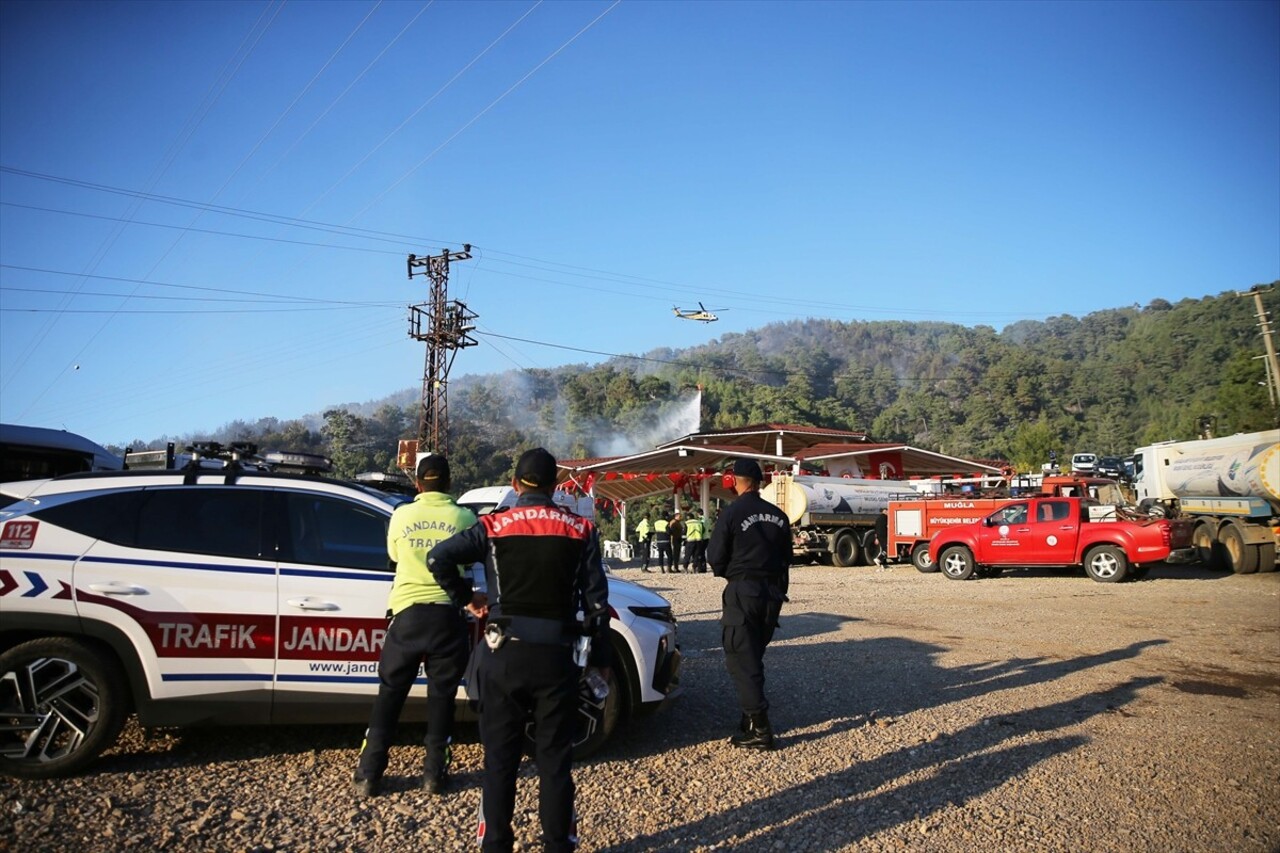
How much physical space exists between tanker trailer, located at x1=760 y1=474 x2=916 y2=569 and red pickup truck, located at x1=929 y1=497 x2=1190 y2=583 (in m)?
5.06

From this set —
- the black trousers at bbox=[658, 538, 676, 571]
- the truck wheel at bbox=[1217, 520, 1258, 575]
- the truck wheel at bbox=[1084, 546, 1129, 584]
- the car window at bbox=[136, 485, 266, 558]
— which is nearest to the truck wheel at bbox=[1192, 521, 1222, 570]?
the truck wheel at bbox=[1217, 520, 1258, 575]

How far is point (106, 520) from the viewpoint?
4.81 meters

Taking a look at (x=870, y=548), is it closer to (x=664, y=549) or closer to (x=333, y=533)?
(x=664, y=549)

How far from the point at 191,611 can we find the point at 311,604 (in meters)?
0.64

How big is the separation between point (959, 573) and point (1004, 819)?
16195 millimetres

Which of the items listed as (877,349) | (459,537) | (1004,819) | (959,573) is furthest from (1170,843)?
(877,349)

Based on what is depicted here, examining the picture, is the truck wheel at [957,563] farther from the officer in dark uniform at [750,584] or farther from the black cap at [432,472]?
the black cap at [432,472]

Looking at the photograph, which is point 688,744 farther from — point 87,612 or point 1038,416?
point 1038,416

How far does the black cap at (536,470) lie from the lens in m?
3.75

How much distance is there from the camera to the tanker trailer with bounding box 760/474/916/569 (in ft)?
79.4

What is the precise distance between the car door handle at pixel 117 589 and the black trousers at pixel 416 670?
4.78 feet

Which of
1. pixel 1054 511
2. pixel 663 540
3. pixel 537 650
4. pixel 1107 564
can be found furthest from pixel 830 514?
pixel 537 650

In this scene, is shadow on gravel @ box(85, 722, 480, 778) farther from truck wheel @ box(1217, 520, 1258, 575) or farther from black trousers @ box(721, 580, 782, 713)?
truck wheel @ box(1217, 520, 1258, 575)

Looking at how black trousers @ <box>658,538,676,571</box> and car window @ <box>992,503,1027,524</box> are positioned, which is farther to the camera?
black trousers @ <box>658,538,676,571</box>
